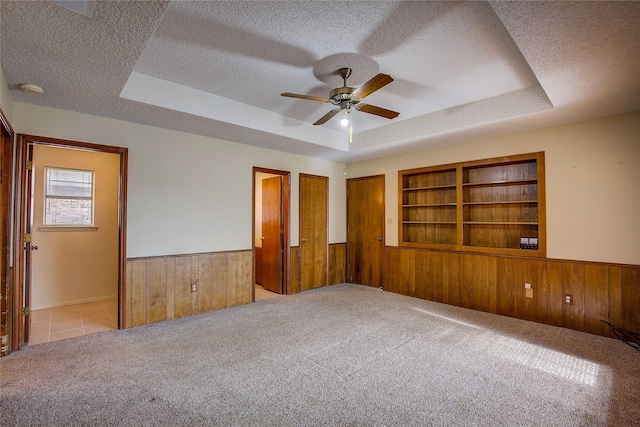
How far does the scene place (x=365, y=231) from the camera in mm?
5914

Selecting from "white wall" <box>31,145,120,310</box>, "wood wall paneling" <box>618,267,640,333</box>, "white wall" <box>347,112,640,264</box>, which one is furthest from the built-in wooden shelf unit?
"white wall" <box>31,145,120,310</box>

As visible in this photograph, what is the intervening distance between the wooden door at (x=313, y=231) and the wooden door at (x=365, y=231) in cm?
58

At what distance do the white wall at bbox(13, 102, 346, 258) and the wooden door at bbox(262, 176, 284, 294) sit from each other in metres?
0.62

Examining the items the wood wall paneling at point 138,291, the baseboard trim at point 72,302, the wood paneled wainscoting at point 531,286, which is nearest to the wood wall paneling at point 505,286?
the wood paneled wainscoting at point 531,286

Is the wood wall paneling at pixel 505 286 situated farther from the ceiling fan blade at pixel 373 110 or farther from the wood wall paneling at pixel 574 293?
the ceiling fan blade at pixel 373 110

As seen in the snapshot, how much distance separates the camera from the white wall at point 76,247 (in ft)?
14.3

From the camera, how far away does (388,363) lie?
105 inches

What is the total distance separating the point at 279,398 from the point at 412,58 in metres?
2.96

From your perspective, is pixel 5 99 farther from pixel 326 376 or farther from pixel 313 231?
pixel 313 231

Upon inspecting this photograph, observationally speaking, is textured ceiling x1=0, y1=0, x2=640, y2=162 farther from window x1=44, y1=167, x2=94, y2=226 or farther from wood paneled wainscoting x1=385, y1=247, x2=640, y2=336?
window x1=44, y1=167, x2=94, y2=226

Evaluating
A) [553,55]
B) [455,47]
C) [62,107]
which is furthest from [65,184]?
[553,55]

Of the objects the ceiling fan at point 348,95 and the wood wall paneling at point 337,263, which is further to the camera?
the wood wall paneling at point 337,263

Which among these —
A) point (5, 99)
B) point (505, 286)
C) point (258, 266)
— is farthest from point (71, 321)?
point (505, 286)

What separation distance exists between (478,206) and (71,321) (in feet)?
19.0
